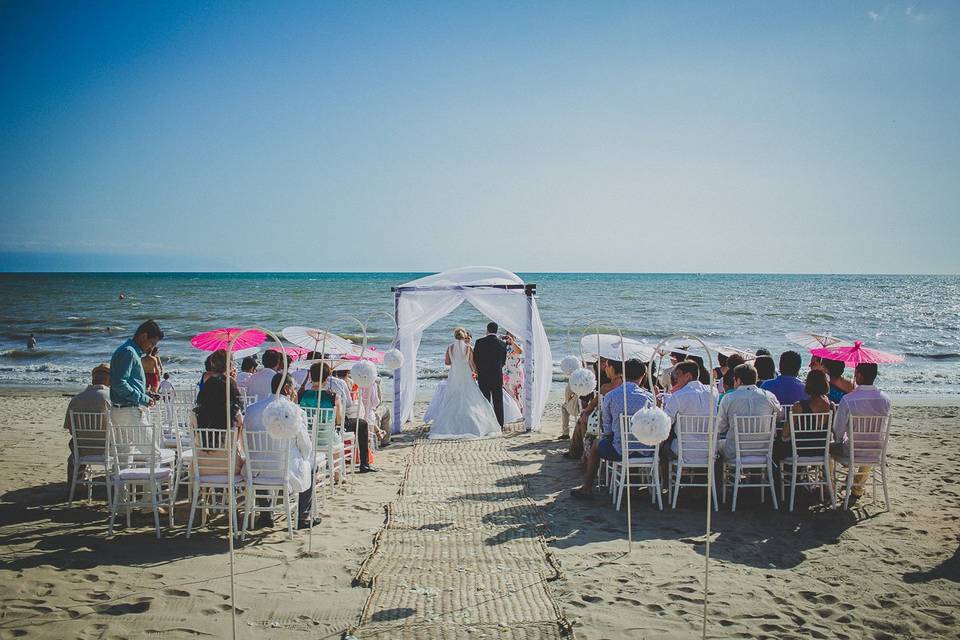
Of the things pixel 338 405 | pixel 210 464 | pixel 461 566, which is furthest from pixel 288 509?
pixel 338 405

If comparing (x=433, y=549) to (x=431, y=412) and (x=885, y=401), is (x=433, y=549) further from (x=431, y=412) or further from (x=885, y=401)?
(x=431, y=412)

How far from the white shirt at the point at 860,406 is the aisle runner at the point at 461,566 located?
305cm

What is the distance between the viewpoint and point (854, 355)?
696cm

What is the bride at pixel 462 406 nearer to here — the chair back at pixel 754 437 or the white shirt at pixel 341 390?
the white shirt at pixel 341 390

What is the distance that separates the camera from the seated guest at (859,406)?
5906 millimetres

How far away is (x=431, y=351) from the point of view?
72.7ft

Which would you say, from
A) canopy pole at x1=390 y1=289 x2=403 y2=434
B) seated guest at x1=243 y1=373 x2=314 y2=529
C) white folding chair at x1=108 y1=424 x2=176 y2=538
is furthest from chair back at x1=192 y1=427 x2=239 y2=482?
canopy pole at x1=390 y1=289 x2=403 y2=434

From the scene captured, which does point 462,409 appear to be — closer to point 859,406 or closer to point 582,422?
point 582,422

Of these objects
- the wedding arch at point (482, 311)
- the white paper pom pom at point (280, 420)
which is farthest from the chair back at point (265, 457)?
the wedding arch at point (482, 311)

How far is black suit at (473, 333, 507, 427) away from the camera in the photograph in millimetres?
10398

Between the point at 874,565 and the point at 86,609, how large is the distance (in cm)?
549

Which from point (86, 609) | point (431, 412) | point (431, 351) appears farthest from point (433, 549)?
point (431, 351)

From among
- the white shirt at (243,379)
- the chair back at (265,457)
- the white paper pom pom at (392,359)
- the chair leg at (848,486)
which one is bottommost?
the chair leg at (848,486)

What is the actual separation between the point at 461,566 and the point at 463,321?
92.2 feet
